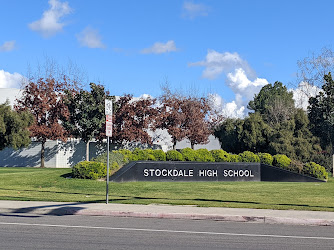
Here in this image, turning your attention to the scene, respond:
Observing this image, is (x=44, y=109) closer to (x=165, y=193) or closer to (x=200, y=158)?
(x=200, y=158)

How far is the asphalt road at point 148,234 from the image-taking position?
27.7 ft

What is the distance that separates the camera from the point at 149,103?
125 ft

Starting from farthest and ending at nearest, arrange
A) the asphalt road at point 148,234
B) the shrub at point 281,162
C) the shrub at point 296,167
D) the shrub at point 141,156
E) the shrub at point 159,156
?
the shrub at point 281,162 < the shrub at point 296,167 < the shrub at point 159,156 < the shrub at point 141,156 < the asphalt road at point 148,234

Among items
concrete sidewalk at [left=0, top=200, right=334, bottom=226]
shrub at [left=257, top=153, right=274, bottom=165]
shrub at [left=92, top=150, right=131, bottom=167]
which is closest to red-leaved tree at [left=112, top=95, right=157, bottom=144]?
shrub at [left=92, top=150, right=131, bottom=167]

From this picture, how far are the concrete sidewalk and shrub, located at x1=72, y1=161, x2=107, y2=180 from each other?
729 centimetres

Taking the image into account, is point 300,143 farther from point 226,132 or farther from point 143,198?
point 143,198

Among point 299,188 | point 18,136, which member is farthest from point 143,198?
point 18,136

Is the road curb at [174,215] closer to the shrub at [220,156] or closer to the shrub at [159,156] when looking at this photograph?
the shrub at [159,156]

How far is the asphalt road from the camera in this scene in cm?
845

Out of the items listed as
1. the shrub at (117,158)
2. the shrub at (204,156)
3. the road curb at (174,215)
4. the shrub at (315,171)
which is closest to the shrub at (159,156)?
the shrub at (117,158)

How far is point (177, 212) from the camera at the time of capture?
12.6m

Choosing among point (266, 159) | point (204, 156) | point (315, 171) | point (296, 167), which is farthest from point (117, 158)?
point (315, 171)

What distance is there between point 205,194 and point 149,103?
20810 mm

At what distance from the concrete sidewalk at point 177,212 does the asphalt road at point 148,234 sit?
1.37 feet
